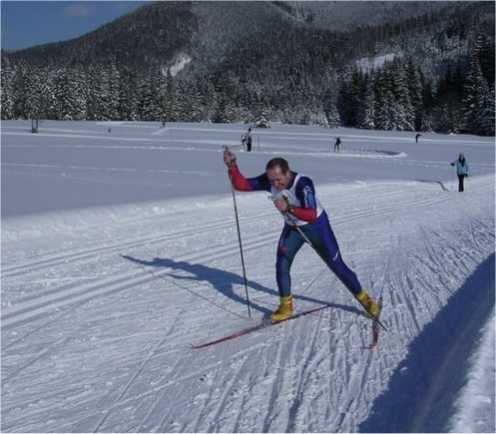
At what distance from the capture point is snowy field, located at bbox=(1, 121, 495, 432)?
4.03 metres

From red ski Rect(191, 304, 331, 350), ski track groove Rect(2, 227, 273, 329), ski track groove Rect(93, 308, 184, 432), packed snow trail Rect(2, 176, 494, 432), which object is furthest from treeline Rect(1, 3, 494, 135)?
ski track groove Rect(93, 308, 184, 432)

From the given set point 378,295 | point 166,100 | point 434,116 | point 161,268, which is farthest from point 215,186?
point 166,100

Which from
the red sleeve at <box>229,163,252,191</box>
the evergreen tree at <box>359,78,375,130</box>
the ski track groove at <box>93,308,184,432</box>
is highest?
the evergreen tree at <box>359,78,375,130</box>

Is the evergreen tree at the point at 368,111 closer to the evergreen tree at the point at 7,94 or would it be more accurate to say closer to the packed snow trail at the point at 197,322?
the evergreen tree at the point at 7,94

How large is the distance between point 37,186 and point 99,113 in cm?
7084

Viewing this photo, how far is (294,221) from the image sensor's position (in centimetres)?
560

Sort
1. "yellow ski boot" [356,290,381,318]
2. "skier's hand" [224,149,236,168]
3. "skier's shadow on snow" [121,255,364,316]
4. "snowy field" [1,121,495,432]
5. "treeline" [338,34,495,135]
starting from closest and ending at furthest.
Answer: "snowy field" [1,121,495,432], "yellow ski boot" [356,290,381,318], "skier's hand" [224,149,236,168], "skier's shadow on snow" [121,255,364,316], "treeline" [338,34,495,135]

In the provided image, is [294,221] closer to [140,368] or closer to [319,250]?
[319,250]

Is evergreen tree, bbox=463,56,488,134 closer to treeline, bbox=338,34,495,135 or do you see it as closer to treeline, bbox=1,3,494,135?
treeline, bbox=338,34,495,135

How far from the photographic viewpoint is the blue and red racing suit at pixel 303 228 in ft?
17.5

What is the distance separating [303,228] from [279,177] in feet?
1.96

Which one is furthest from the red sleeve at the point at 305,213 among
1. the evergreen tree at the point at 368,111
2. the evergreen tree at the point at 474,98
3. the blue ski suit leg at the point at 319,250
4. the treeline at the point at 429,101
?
the evergreen tree at the point at 368,111

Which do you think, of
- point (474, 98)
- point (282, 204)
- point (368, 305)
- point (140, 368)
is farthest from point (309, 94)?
point (140, 368)

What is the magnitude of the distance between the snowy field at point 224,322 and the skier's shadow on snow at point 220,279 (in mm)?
32
